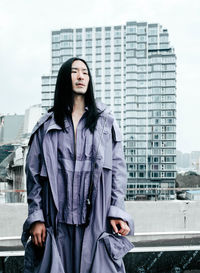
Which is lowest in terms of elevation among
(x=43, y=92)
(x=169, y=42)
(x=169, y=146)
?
(x=169, y=146)

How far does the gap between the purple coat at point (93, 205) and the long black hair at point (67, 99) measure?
0.06 meters

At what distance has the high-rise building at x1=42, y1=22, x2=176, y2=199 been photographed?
55750mm

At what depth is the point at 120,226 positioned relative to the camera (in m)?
1.28

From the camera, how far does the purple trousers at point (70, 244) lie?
1279mm

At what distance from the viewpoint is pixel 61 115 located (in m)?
1.39

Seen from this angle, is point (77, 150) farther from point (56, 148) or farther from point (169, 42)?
point (169, 42)

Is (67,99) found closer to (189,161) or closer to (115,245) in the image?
Result: (115,245)

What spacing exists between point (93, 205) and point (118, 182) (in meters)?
0.15

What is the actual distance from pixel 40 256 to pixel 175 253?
1.48 meters

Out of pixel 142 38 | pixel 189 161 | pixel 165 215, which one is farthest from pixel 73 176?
pixel 189 161

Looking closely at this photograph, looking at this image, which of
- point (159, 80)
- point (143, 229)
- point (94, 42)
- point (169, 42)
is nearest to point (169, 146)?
point (159, 80)

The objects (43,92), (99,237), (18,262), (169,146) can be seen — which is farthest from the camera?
(43,92)

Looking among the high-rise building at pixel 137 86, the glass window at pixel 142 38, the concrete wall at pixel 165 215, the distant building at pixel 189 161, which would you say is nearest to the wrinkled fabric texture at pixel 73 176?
the concrete wall at pixel 165 215

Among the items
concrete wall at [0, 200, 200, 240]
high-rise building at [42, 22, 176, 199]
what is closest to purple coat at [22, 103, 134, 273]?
concrete wall at [0, 200, 200, 240]
